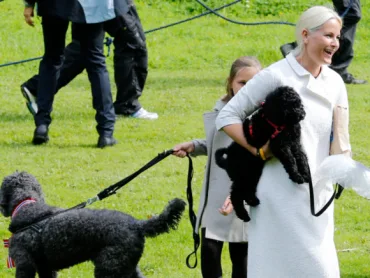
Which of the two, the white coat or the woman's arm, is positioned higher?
the woman's arm

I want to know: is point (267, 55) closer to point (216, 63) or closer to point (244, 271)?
point (216, 63)

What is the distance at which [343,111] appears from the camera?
4.66 meters

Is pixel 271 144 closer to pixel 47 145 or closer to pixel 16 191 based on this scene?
pixel 16 191

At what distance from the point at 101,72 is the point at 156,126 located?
126 centimetres

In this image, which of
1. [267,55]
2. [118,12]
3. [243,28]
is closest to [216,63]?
[267,55]

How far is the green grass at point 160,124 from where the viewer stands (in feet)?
23.1

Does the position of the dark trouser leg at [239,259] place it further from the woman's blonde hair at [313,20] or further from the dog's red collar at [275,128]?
the woman's blonde hair at [313,20]

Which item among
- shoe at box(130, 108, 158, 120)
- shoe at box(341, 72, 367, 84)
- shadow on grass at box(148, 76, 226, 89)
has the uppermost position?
shoe at box(130, 108, 158, 120)

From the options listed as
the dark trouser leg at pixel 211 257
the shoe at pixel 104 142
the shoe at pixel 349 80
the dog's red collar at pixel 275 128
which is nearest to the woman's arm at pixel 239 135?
the dog's red collar at pixel 275 128

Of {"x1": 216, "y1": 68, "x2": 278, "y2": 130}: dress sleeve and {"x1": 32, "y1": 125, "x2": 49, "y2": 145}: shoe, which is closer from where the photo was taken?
{"x1": 216, "y1": 68, "x2": 278, "y2": 130}: dress sleeve

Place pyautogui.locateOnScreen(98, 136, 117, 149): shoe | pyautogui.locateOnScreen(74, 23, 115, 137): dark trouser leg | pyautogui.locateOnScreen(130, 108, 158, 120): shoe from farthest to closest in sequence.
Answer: pyautogui.locateOnScreen(130, 108, 158, 120): shoe, pyautogui.locateOnScreen(98, 136, 117, 149): shoe, pyautogui.locateOnScreen(74, 23, 115, 137): dark trouser leg

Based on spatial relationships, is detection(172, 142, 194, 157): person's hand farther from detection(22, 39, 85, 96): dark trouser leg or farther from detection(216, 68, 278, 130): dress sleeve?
detection(22, 39, 85, 96): dark trouser leg

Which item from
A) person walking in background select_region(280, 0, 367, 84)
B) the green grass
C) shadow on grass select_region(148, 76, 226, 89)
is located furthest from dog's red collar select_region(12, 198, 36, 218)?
person walking in background select_region(280, 0, 367, 84)

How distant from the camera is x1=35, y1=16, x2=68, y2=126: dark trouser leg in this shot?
8.82 m
